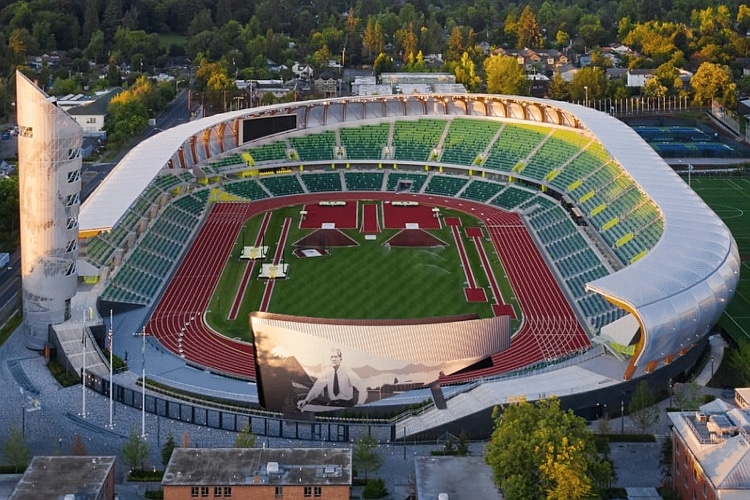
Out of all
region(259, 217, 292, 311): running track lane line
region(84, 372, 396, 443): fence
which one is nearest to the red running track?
region(259, 217, 292, 311): running track lane line

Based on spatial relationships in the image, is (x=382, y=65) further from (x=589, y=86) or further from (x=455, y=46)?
(x=589, y=86)

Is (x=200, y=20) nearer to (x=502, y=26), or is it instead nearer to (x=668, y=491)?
(x=502, y=26)

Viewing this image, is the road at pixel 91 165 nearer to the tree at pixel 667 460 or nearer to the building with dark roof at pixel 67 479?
the building with dark roof at pixel 67 479

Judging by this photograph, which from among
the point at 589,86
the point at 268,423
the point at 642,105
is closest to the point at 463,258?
the point at 268,423

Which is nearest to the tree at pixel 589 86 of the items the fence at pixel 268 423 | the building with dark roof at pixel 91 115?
the building with dark roof at pixel 91 115

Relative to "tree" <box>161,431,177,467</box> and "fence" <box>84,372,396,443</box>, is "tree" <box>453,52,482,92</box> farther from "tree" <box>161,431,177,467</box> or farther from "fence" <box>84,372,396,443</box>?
"tree" <box>161,431,177,467</box>

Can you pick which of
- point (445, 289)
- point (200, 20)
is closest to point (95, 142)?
point (445, 289)
